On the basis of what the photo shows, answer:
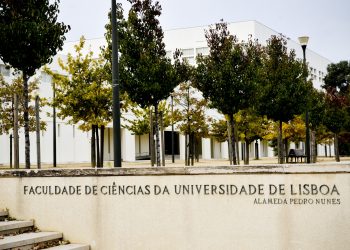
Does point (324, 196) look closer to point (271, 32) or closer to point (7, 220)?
point (7, 220)

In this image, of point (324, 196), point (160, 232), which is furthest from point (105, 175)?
point (324, 196)

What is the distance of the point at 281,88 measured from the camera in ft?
71.1

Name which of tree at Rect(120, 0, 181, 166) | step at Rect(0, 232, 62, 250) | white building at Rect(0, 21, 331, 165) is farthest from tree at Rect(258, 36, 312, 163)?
white building at Rect(0, 21, 331, 165)

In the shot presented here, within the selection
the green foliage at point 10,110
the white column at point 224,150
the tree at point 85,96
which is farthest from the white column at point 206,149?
the tree at point 85,96

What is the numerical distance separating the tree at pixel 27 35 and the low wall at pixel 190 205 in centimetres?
518

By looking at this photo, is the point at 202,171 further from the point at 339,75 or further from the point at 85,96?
the point at 339,75

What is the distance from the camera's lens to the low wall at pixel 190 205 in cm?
696

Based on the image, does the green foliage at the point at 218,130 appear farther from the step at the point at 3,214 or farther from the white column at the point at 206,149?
the step at the point at 3,214

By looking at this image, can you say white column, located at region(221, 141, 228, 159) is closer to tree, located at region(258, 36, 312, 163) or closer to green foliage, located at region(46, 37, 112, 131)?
green foliage, located at region(46, 37, 112, 131)

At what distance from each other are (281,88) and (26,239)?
16121mm

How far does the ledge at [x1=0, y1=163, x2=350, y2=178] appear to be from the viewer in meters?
6.99

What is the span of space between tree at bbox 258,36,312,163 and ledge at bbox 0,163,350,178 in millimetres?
14194

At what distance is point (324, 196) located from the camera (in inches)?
273

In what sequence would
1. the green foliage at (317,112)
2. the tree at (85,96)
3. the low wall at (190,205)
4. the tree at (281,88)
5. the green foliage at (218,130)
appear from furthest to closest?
the green foliage at (218,130) → the green foliage at (317,112) → the tree at (85,96) → the tree at (281,88) → the low wall at (190,205)
